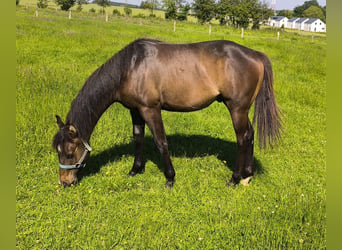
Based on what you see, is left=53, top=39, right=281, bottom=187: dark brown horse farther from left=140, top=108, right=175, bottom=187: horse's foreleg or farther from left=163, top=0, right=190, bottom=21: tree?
left=163, top=0, right=190, bottom=21: tree

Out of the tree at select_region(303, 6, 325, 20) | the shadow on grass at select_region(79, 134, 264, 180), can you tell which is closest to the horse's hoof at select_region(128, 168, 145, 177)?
the shadow on grass at select_region(79, 134, 264, 180)

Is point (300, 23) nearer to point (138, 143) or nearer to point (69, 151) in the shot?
point (138, 143)

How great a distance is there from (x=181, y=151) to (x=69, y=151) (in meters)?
2.22

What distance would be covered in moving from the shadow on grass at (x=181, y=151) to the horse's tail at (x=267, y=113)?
2.35 feet

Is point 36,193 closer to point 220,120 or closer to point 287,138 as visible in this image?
point 220,120

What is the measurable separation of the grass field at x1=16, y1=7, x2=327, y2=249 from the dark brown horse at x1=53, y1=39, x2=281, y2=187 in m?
0.62

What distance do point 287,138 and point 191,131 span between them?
2.11 metres

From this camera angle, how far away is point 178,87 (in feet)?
12.6

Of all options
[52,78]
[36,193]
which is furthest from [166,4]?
[36,193]

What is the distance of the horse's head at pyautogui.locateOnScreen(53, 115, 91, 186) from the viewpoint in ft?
11.8

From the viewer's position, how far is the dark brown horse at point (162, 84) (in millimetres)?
3754

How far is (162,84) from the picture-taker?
12.5 feet

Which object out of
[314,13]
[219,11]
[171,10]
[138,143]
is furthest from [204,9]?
[314,13]

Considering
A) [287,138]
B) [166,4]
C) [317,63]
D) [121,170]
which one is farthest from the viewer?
[166,4]
